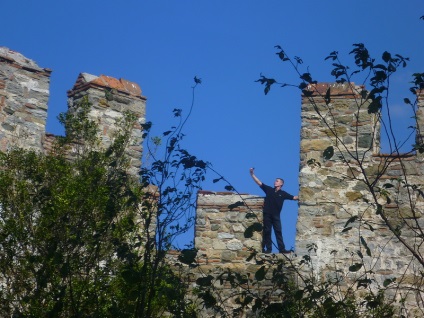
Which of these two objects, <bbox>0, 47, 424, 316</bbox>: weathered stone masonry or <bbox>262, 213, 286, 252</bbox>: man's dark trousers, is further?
<bbox>262, 213, 286, 252</bbox>: man's dark trousers

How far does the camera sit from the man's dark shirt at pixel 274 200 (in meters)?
13.4

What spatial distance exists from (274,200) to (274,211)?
132 mm

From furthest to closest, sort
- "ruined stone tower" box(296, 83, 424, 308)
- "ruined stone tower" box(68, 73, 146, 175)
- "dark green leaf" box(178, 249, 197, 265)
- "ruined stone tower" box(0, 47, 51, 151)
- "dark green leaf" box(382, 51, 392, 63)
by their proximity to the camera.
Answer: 1. "ruined stone tower" box(68, 73, 146, 175)
2. "ruined stone tower" box(0, 47, 51, 151)
3. "ruined stone tower" box(296, 83, 424, 308)
4. "dark green leaf" box(382, 51, 392, 63)
5. "dark green leaf" box(178, 249, 197, 265)

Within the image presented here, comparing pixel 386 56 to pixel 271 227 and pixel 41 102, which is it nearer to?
pixel 271 227

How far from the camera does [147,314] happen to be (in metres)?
9.41

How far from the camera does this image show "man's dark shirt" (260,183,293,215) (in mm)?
13367

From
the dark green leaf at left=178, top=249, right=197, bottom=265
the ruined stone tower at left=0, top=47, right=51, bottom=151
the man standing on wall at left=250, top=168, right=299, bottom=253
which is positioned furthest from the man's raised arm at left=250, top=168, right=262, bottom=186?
the dark green leaf at left=178, top=249, right=197, bottom=265

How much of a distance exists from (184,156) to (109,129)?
3.64 m

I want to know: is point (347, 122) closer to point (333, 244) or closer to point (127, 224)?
point (333, 244)

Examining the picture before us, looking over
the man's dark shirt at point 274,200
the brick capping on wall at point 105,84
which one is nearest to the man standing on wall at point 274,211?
the man's dark shirt at point 274,200

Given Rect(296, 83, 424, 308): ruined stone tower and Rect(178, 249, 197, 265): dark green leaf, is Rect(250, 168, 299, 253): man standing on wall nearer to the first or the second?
Rect(296, 83, 424, 308): ruined stone tower

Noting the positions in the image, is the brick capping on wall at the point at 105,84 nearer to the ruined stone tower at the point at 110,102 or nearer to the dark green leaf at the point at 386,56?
the ruined stone tower at the point at 110,102

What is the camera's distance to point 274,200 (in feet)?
44.0

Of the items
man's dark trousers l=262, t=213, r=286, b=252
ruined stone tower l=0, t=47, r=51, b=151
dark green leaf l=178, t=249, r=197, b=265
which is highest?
ruined stone tower l=0, t=47, r=51, b=151
